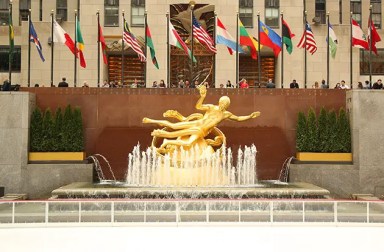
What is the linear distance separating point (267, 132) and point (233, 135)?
1430 mm

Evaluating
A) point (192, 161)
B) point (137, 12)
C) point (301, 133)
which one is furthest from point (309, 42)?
point (137, 12)

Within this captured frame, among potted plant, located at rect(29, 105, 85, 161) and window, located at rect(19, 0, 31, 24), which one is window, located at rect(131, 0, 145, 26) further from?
potted plant, located at rect(29, 105, 85, 161)

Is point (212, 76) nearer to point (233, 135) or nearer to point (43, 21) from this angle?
point (43, 21)

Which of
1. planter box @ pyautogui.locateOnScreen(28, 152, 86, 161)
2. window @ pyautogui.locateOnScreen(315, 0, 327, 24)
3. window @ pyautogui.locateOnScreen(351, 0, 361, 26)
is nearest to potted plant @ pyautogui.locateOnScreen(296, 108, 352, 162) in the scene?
planter box @ pyautogui.locateOnScreen(28, 152, 86, 161)

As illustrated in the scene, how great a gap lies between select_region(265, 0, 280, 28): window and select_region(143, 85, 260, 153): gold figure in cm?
1638

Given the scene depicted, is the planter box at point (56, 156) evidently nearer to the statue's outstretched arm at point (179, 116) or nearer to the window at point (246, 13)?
the statue's outstretched arm at point (179, 116)

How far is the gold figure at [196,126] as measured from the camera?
24.7 m

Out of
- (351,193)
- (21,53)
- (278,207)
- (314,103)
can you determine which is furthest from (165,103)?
(21,53)

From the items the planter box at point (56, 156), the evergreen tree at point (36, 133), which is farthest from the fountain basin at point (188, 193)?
the evergreen tree at point (36, 133)

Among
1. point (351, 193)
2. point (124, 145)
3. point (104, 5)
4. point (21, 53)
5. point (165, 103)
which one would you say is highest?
point (104, 5)

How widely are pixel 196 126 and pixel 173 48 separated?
647 inches

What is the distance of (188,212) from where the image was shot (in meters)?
16.8

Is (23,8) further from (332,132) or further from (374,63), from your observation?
(332,132)

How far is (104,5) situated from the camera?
4031 centimetres
